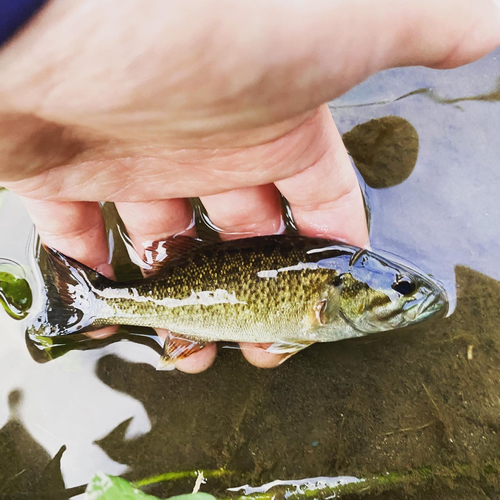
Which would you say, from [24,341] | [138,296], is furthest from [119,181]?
[24,341]

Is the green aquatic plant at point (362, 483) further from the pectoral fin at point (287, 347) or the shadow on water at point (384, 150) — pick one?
the shadow on water at point (384, 150)

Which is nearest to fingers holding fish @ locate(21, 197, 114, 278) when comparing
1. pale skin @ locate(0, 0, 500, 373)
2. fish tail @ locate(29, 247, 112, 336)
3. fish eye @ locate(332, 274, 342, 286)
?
pale skin @ locate(0, 0, 500, 373)

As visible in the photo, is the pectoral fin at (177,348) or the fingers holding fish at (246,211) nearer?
the fingers holding fish at (246,211)

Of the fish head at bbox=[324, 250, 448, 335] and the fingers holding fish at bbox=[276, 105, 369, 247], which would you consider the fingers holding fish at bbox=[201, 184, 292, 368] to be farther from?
the fish head at bbox=[324, 250, 448, 335]

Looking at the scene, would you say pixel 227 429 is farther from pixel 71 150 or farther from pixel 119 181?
pixel 71 150

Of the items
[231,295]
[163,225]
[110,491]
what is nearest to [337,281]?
[231,295]

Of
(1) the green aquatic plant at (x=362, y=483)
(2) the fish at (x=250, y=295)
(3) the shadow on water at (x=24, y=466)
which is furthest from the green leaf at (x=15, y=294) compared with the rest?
(1) the green aquatic plant at (x=362, y=483)
